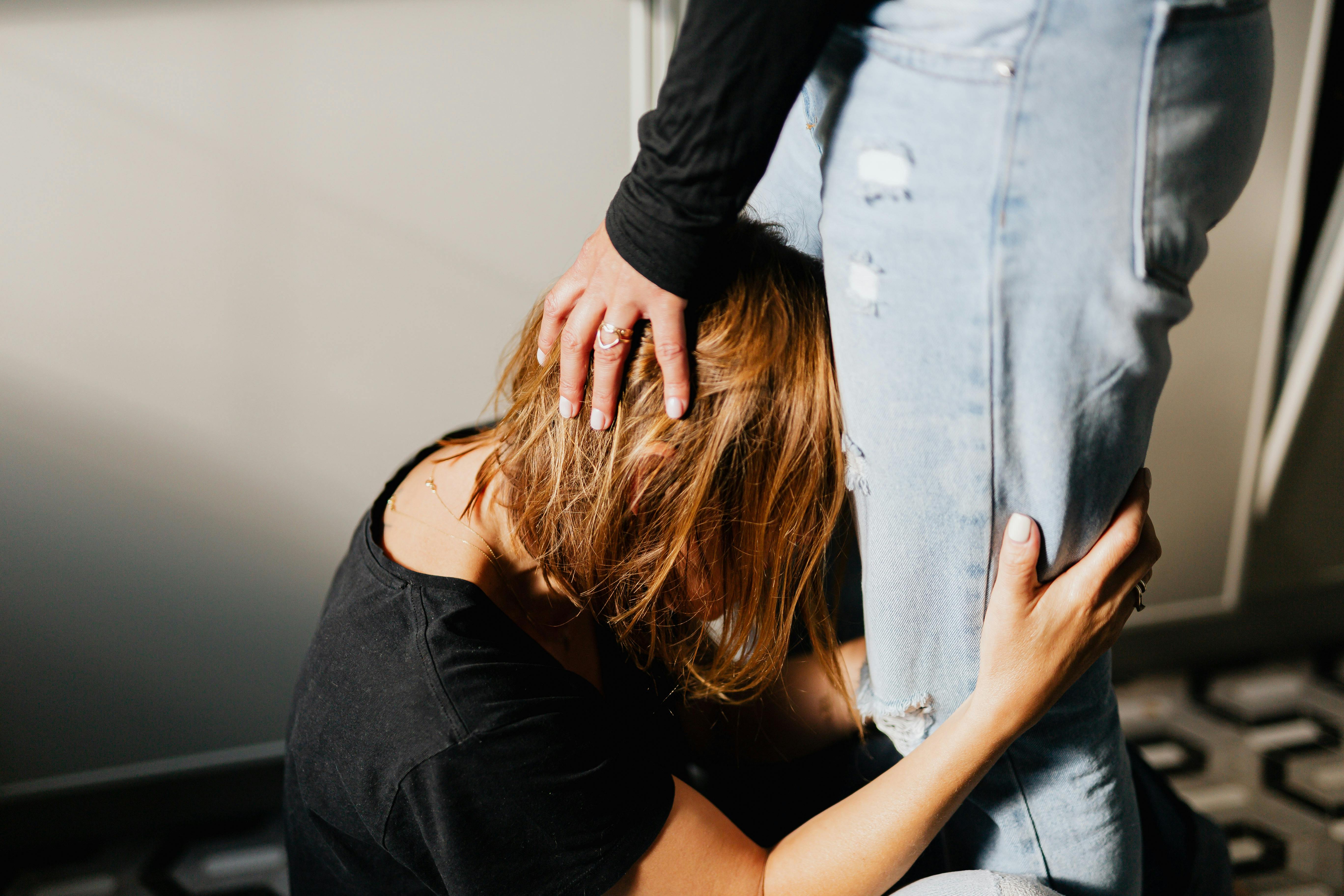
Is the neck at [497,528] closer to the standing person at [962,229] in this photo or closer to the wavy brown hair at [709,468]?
the wavy brown hair at [709,468]

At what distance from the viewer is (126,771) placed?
1207 millimetres

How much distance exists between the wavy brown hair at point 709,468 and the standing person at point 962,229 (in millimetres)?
25

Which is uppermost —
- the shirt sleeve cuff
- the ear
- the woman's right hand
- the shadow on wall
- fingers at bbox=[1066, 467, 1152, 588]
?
the shirt sleeve cuff

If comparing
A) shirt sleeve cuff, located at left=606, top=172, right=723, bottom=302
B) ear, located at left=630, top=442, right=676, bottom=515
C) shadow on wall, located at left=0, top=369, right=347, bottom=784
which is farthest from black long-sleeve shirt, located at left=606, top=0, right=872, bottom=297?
shadow on wall, located at left=0, top=369, right=347, bottom=784

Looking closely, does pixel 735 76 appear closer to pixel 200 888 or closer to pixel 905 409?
pixel 905 409

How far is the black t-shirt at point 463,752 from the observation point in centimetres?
60

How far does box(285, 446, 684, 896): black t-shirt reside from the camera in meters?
0.60

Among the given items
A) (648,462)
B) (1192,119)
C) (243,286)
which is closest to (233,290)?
(243,286)

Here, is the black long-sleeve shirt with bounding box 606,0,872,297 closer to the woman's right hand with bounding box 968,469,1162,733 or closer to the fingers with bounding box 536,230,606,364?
the fingers with bounding box 536,230,606,364

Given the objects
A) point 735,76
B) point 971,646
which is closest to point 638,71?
point 735,76

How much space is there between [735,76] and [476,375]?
0.72 meters

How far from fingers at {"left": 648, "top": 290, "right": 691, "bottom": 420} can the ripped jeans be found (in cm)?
10

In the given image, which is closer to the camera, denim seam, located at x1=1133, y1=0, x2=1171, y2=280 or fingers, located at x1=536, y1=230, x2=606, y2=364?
denim seam, located at x1=1133, y1=0, x2=1171, y2=280

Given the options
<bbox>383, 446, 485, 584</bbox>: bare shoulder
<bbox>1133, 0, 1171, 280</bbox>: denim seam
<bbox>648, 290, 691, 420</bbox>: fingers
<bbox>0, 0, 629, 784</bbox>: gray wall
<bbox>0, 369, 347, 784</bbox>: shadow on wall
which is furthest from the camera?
<bbox>0, 369, 347, 784</bbox>: shadow on wall
